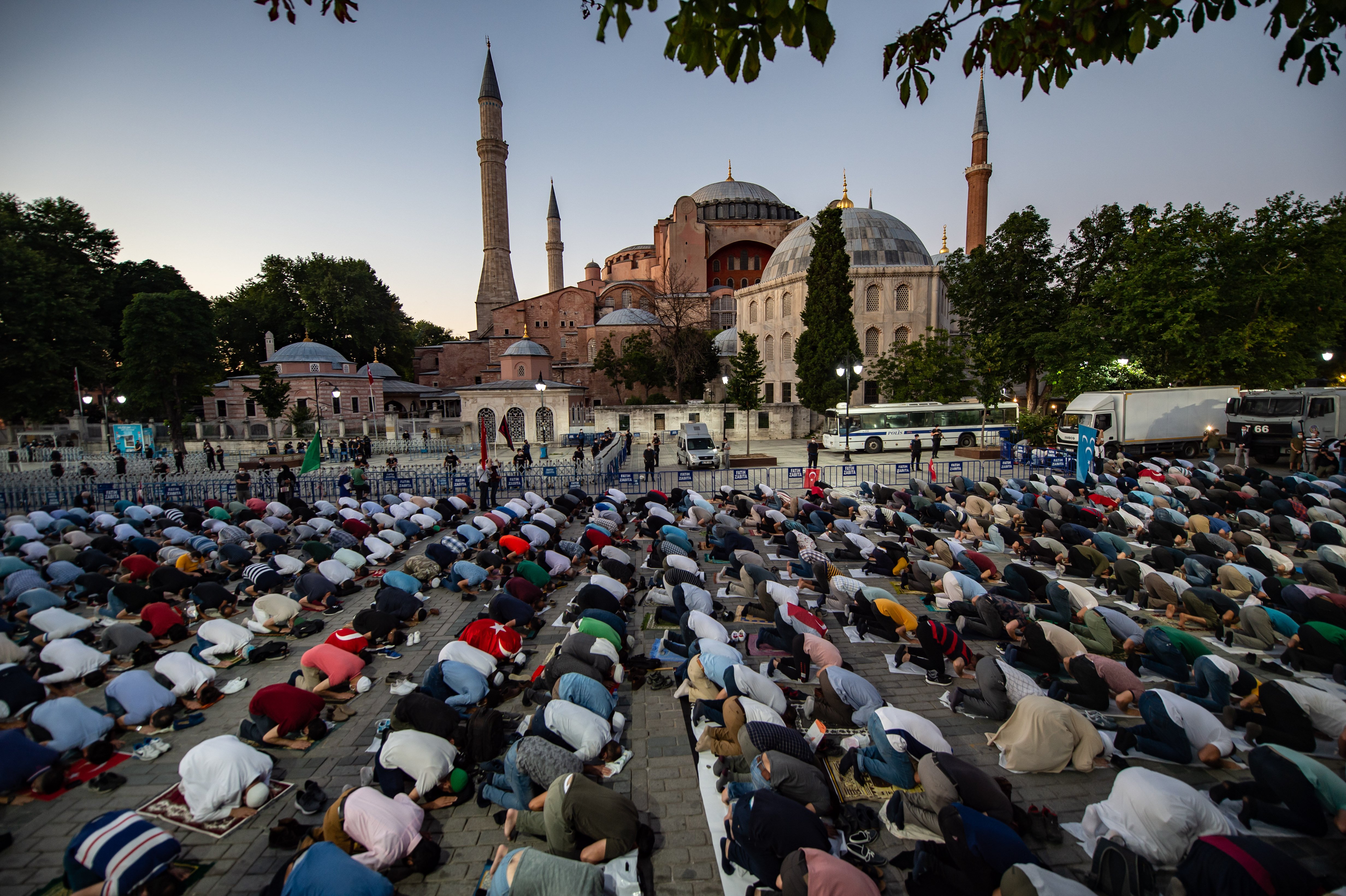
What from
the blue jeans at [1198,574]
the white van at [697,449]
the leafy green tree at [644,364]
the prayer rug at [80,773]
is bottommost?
the prayer rug at [80,773]

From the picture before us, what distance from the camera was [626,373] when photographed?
42.6m

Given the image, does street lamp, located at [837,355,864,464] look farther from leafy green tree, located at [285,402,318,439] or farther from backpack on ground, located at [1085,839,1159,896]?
leafy green tree, located at [285,402,318,439]

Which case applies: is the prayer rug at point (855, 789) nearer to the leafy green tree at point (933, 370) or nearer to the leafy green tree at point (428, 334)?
the leafy green tree at point (933, 370)

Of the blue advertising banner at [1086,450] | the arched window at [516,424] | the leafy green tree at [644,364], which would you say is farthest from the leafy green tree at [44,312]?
the blue advertising banner at [1086,450]

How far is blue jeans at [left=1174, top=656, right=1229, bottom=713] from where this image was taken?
5.88m

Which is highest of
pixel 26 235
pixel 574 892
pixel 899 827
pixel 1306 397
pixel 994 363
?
pixel 26 235

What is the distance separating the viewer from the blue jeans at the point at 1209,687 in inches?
231

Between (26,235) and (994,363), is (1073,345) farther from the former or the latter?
(26,235)

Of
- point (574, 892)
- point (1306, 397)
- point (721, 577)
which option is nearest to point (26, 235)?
point (721, 577)

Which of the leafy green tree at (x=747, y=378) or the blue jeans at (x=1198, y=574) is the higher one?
the leafy green tree at (x=747, y=378)

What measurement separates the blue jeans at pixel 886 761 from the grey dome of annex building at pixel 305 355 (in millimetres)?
41649

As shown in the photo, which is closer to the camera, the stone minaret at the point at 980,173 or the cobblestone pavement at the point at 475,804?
the cobblestone pavement at the point at 475,804

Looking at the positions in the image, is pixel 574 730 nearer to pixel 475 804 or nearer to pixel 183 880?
pixel 475 804

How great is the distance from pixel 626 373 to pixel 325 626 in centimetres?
3449
